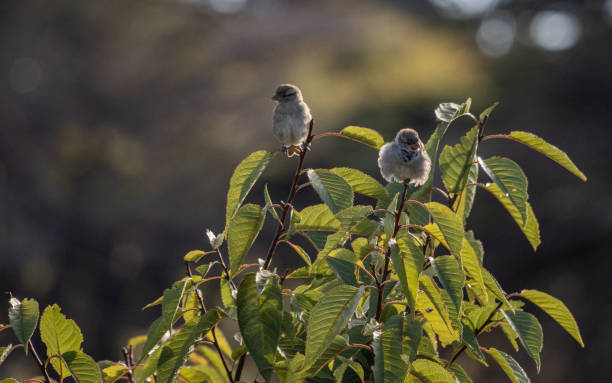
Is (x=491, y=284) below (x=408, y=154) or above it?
below

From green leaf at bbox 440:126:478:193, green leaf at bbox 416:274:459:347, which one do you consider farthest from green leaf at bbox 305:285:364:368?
green leaf at bbox 440:126:478:193

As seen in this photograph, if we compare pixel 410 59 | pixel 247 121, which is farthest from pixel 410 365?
pixel 410 59

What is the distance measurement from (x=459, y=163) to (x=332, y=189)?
1.33 feet

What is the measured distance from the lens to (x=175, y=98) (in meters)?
22.1

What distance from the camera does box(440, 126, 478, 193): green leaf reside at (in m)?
1.85

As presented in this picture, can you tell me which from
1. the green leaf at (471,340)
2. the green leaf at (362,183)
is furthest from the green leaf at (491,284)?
the green leaf at (362,183)

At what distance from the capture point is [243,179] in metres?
1.96

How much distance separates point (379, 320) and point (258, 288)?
376mm

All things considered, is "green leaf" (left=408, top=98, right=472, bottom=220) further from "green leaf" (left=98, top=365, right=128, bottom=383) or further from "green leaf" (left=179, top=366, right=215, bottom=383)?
"green leaf" (left=98, top=365, right=128, bottom=383)

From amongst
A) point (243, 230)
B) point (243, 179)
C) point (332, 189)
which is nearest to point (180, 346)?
point (243, 230)

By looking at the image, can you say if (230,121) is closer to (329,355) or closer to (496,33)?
(496,33)

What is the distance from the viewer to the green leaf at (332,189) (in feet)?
5.96

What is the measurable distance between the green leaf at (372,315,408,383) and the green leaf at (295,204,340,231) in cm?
43

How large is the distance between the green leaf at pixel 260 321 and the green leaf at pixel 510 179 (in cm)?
77
